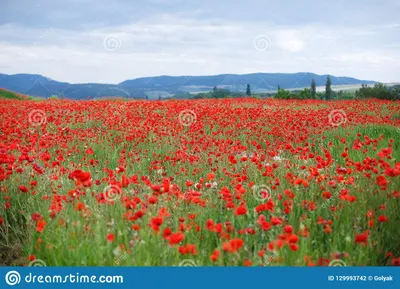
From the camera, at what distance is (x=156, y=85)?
1287 inches

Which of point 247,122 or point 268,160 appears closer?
point 268,160

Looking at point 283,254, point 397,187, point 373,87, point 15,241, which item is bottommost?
point 15,241

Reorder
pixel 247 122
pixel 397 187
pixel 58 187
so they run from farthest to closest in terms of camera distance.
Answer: pixel 247 122
pixel 58 187
pixel 397 187

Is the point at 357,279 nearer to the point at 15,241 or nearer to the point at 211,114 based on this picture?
the point at 15,241

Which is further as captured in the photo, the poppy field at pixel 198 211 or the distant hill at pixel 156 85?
the distant hill at pixel 156 85

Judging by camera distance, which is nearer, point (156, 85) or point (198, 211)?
point (198, 211)

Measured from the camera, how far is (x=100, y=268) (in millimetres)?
3074

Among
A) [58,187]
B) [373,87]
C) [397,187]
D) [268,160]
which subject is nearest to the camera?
[397,187]

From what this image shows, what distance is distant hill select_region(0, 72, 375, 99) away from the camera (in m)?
13.6

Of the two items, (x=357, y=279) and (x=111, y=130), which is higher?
(x=111, y=130)

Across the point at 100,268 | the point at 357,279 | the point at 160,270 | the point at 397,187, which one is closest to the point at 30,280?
the point at 100,268

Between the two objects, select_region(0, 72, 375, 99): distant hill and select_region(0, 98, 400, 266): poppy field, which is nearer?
select_region(0, 98, 400, 266): poppy field

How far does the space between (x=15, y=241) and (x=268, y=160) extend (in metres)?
4.06

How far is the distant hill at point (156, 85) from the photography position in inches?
536
